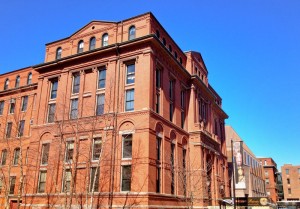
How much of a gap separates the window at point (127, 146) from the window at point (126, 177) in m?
1.04

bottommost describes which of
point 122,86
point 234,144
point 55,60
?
point 234,144

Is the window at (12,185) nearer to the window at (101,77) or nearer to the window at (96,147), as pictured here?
the window at (96,147)

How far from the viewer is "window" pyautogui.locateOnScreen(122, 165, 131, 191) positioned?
27.6 m

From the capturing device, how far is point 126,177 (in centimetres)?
2791

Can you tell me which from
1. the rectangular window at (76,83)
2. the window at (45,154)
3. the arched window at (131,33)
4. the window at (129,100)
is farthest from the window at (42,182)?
the arched window at (131,33)

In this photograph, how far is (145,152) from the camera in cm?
2759

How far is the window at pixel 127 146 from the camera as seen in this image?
28583mm

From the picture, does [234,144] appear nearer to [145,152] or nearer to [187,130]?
[187,130]

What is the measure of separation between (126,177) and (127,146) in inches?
111

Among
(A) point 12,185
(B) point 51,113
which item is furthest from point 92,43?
(A) point 12,185

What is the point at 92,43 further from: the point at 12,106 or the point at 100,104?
the point at 12,106

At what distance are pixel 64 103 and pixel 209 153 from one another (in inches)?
775

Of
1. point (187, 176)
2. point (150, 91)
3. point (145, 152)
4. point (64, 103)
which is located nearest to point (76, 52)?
point (64, 103)

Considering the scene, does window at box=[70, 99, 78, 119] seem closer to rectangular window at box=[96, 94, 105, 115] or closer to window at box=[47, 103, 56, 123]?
window at box=[47, 103, 56, 123]
